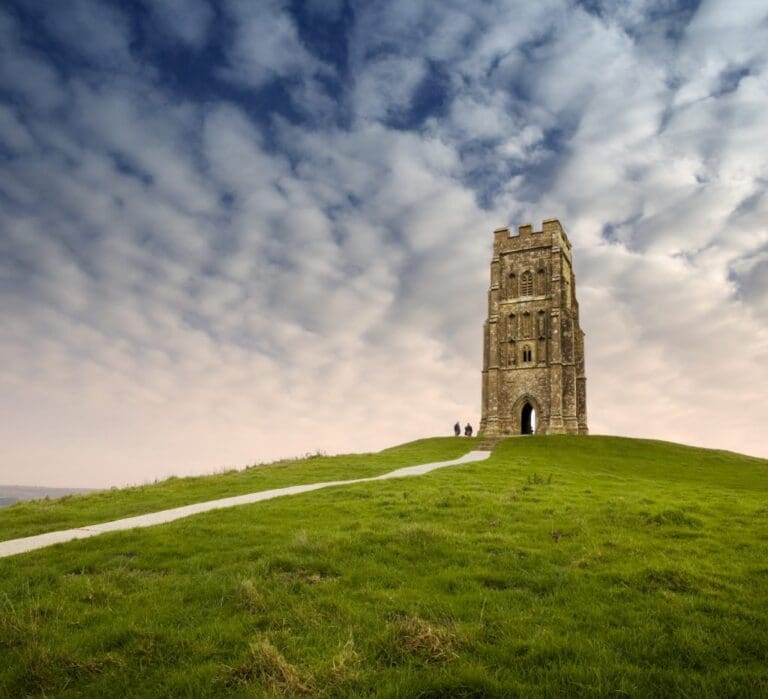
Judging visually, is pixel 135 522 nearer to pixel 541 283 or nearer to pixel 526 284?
pixel 526 284

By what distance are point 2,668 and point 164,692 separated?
208 centimetres

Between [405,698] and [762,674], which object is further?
[762,674]

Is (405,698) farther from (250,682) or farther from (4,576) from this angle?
(4,576)

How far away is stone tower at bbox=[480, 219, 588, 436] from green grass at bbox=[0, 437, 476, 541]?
76.2ft

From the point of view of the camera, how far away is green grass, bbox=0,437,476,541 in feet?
53.4

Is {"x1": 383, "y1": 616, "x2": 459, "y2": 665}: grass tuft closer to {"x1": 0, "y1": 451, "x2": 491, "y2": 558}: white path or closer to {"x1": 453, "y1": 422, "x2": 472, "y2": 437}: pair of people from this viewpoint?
{"x1": 0, "y1": 451, "x2": 491, "y2": 558}: white path

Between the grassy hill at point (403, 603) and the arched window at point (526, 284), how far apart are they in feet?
151

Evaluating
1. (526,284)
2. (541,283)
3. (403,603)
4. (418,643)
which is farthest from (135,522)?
(541,283)

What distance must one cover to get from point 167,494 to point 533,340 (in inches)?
1749

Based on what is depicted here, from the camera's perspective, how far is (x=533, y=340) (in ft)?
191

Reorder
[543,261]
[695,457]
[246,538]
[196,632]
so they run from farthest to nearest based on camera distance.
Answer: [543,261]
[695,457]
[246,538]
[196,632]

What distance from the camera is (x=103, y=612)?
25.0 ft

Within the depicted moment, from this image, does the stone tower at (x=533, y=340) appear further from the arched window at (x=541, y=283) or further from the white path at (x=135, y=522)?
the white path at (x=135, y=522)

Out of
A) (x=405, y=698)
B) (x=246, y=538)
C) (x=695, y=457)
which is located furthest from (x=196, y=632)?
(x=695, y=457)
